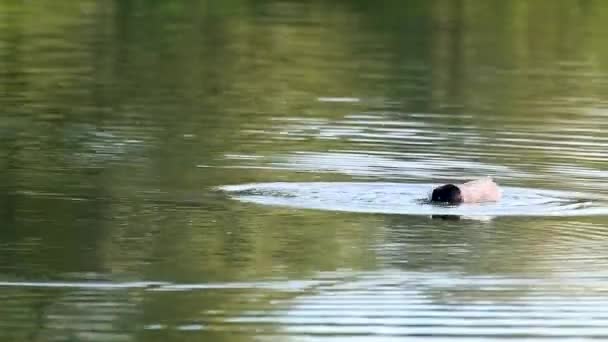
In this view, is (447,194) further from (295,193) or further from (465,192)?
(295,193)

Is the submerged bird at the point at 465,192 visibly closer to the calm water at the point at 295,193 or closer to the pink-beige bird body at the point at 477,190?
the pink-beige bird body at the point at 477,190

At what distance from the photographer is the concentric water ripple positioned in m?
19.4

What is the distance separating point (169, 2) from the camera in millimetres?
56625

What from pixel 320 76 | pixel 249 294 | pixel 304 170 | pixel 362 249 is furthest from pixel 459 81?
pixel 249 294

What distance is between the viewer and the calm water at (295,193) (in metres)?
14.3

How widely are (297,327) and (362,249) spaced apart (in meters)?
3.36

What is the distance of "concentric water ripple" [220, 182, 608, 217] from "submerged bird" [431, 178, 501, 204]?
79 mm

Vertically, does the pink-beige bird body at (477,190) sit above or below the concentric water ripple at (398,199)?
above

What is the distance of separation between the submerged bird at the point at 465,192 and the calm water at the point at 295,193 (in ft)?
0.67

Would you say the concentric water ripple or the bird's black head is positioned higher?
the bird's black head

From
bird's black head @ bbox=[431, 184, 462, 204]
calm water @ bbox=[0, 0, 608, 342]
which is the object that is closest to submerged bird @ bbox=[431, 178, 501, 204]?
bird's black head @ bbox=[431, 184, 462, 204]

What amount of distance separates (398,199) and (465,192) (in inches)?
29.8

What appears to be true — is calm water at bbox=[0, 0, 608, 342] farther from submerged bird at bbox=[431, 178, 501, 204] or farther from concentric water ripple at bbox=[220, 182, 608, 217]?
submerged bird at bbox=[431, 178, 501, 204]

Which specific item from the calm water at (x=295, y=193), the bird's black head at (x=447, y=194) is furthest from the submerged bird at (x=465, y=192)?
the calm water at (x=295, y=193)
